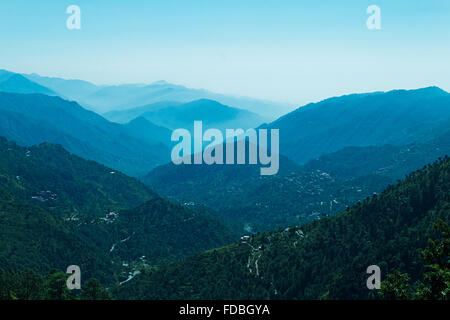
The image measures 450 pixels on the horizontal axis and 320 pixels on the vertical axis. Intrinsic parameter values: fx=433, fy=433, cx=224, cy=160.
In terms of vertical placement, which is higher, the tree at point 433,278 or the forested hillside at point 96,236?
the tree at point 433,278

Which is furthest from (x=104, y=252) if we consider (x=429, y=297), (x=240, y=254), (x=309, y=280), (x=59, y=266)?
(x=429, y=297)

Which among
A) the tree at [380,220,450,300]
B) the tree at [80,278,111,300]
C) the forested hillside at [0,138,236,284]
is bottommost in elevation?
the forested hillside at [0,138,236,284]

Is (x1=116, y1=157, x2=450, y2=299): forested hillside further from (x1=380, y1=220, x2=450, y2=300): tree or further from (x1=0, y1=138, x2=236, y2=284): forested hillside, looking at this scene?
(x1=380, y1=220, x2=450, y2=300): tree

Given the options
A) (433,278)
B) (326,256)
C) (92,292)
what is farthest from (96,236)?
(433,278)

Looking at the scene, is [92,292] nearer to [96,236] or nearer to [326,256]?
[326,256]

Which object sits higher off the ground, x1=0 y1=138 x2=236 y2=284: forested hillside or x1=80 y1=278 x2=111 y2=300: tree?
x1=80 y1=278 x2=111 y2=300: tree

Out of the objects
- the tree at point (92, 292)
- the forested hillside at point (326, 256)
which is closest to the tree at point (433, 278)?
the forested hillside at point (326, 256)

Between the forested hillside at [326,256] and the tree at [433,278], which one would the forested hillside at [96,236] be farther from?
the tree at [433,278]

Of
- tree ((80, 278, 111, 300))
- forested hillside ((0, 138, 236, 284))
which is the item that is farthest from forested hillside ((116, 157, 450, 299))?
tree ((80, 278, 111, 300))

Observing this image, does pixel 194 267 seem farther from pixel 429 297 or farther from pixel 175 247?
pixel 429 297
